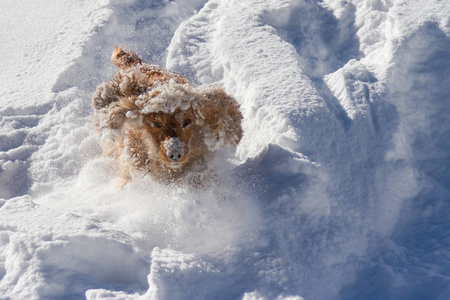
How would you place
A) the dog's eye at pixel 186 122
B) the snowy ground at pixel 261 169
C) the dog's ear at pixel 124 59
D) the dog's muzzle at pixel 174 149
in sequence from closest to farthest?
the snowy ground at pixel 261 169 < the dog's muzzle at pixel 174 149 < the dog's eye at pixel 186 122 < the dog's ear at pixel 124 59

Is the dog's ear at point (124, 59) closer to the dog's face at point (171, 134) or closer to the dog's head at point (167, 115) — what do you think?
the dog's head at point (167, 115)

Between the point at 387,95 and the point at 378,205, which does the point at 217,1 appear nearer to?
the point at 387,95

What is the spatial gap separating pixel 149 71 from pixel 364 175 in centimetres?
151

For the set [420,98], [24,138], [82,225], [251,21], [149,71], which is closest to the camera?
[82,225]

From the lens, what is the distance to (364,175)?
2.80 meters

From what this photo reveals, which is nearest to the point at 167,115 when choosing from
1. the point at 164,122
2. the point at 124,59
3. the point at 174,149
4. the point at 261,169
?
the point at 164,122

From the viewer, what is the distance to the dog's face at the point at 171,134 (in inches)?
98.8

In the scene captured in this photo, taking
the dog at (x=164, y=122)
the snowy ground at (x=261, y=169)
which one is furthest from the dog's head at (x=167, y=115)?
the snowy ground at (x=261, y=169)

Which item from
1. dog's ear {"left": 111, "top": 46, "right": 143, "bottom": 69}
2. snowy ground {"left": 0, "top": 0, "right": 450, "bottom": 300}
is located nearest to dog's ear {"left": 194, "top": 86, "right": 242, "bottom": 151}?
snowy ground {"left": 0, "top": 0, "right": 450, "bottom": 300}

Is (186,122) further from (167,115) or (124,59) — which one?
(124,59)

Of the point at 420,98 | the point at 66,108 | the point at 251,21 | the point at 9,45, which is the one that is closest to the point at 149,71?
the point at 66,108

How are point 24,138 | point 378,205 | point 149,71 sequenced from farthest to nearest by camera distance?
point 24,138
point 149,71
point 378,205

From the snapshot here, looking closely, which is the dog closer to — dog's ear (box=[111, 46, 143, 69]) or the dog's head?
the dog's head

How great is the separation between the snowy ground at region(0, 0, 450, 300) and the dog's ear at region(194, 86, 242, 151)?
211 mm
